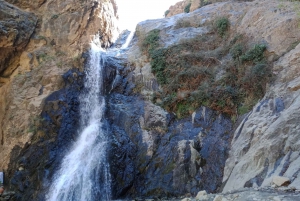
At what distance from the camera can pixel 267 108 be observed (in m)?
8.45

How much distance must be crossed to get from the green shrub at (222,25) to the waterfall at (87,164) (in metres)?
7.87

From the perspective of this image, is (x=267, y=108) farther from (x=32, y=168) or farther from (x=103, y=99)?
(x=32, y=168)

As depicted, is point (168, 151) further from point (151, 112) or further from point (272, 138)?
point (272, 138)

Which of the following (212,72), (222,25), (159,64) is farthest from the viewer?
(222,25)

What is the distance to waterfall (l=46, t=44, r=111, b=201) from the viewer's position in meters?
9.87

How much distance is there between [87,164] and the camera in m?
10.7

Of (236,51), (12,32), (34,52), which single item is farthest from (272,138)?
(12,32)

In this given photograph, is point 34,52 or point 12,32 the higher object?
point 12,32

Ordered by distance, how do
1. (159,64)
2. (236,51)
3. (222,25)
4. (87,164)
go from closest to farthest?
(87,164), (236,51), (159,64), (222,25)

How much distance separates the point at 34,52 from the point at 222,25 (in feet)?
37.9

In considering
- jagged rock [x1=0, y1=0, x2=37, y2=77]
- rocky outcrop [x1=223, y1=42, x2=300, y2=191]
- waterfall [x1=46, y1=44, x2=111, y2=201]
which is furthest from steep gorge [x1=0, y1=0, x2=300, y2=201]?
waterfall [x1=46, y1=44, x2=111, y2=201]

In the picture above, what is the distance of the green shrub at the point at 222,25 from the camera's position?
1464cm

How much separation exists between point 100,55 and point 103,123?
523cm

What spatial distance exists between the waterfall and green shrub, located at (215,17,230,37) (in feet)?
25.8
